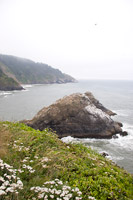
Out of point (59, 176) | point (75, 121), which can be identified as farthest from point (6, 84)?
point (59, 176)

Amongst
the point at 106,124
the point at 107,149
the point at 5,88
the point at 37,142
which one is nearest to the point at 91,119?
the point at 106,124

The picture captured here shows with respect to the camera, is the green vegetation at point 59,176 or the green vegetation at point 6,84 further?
the green vegetation at point 6,84

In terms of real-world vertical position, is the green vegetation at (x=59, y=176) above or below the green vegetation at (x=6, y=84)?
below

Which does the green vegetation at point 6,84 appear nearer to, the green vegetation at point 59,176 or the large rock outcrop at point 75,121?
the large rock outcrop at point 75,121

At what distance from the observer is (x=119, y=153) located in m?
21.4

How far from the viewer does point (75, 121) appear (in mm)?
28000

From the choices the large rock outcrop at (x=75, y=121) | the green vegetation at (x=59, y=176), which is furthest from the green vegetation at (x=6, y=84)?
the green vegetation at (x=59, y=176)

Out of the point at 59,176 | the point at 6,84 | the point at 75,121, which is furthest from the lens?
the point at 6,84

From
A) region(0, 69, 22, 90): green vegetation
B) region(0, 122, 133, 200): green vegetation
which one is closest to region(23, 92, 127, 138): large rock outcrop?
region(0, 122, 133, 200): green vegetation

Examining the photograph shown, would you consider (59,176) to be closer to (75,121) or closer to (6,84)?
(75,121)

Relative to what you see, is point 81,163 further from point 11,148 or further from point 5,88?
point 5,88

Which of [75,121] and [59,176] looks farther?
[75,121]

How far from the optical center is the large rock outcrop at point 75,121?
89.6 ft

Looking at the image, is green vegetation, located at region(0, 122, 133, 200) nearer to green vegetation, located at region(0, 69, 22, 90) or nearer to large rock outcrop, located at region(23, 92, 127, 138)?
large rock outcrop, located at region(23, 92, 127, 138)
